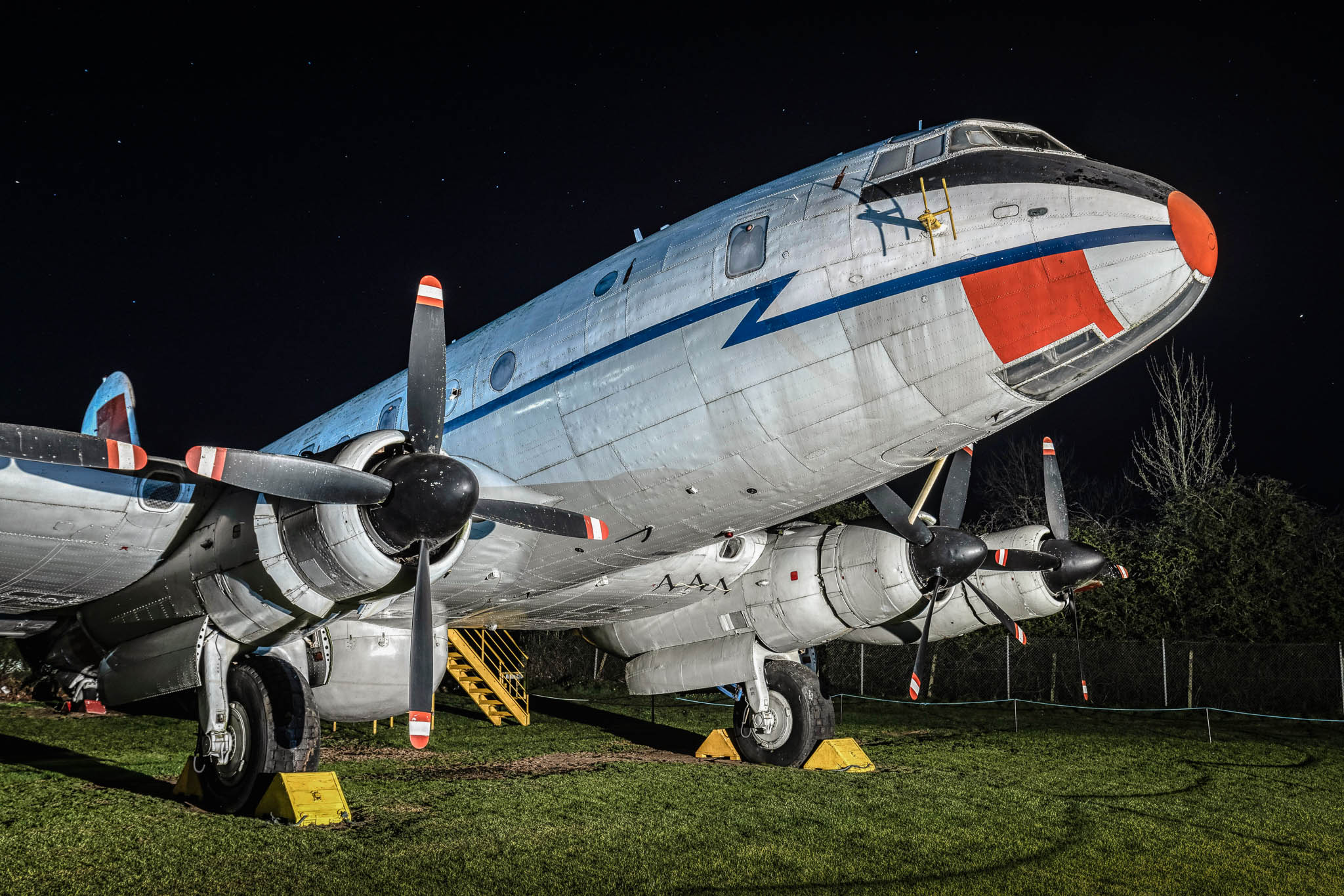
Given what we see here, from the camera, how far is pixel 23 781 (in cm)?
989

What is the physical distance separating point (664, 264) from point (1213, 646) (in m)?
19.8

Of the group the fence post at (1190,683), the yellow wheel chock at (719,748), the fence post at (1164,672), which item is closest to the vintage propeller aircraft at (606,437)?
the yellow wheel chock at (719,748)

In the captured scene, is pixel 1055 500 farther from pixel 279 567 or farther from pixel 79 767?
pixel 79 767

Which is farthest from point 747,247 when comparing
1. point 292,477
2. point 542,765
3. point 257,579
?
point 542,765

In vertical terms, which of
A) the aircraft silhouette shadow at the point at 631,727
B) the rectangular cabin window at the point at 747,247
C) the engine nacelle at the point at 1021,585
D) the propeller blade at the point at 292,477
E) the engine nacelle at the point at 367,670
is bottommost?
the aircraft silhouette shadow at the point at 631,727

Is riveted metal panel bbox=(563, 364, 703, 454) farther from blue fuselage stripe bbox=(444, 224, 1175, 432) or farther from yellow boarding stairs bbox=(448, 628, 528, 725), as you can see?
yellow boarding stairs bbox=(448, 628, 528, 725)

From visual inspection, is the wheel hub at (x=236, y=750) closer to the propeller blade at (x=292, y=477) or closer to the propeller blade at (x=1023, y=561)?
the propeller blade at (x=292, y=477)

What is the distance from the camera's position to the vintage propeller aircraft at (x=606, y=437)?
22.9ft

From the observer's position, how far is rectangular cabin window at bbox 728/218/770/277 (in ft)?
26.5

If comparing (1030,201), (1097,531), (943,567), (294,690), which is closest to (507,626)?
(294,690)

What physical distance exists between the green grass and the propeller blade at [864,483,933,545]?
2.92 meters

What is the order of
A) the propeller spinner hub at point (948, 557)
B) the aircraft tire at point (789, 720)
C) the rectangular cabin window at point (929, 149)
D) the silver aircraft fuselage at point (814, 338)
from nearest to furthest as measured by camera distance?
the silver aircraft fuselage at point (814, 338) → the rectangular cabin window at point (929, 149) → the propeller spinner hub at point (948, 557) → the aircraft tire at point (789, 720)

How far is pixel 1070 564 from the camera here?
1338 centimetres

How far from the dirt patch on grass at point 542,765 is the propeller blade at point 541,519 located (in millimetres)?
4499
